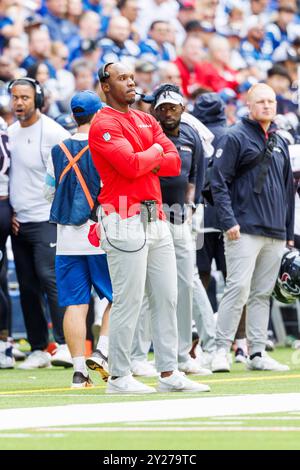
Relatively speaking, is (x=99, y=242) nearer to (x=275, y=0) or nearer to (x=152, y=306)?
(x=152, y=306)

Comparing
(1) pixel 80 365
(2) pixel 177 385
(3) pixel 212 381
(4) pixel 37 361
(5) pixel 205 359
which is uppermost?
(2) pixel 177 385

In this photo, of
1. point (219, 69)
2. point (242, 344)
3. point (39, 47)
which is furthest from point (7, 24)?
point (242, 344)

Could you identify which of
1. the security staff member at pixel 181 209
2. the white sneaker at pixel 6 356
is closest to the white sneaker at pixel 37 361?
the white sneaker at pixel 6 356

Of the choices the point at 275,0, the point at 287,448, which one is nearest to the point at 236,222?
the point at 287,448

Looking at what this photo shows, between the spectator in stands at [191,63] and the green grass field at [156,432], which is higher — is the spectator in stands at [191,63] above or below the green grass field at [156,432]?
above

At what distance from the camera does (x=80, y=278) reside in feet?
34.5

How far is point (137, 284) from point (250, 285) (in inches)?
118

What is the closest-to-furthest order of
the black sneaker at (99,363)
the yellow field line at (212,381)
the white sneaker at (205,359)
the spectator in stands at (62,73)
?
1. the yellow field line at (212,381)
2. the black sneaker at (99,363)
3. the white sneaker at (205,359)
4. the spectator in stands at (62,73)

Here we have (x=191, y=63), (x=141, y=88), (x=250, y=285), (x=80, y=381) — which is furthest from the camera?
(x=191, y=63)

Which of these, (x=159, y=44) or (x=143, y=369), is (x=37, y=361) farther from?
(x=159, y=44)

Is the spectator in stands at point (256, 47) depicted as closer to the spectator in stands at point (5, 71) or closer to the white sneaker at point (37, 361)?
the spectator in stands at point (5, 71)

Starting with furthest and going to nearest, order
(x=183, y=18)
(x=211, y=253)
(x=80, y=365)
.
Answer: (x=183, y=18)
(x=211, y=253)
(x=80, y=365)

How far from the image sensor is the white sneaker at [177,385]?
368 inches

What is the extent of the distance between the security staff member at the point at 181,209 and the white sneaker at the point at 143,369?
0.85ft
